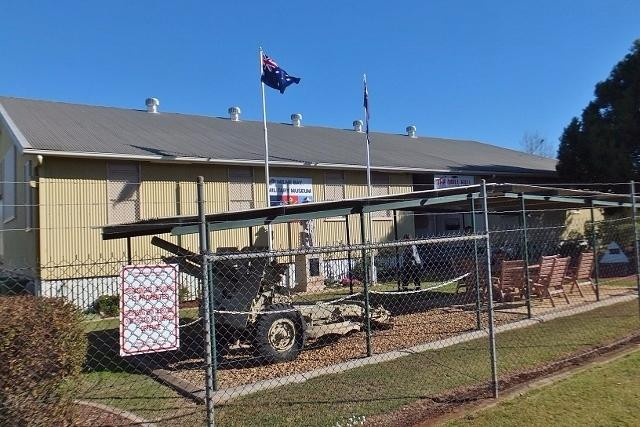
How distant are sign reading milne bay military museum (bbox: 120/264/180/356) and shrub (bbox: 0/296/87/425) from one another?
73 cm

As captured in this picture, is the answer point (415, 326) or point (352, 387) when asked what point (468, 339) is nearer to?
point (415, 326)

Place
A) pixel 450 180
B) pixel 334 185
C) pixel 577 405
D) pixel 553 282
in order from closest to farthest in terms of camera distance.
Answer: pixel 577 405 → pixel 553 282 → pixel 334 185 → pixel 450 180

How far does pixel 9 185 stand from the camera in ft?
62.3

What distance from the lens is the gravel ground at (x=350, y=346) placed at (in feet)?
24.6

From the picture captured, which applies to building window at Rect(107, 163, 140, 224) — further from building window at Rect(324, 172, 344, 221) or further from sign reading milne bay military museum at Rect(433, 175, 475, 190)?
sign reading milne bay military museum at Rect(433, 175, 475, 190)

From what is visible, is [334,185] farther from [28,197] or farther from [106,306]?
[28,197]

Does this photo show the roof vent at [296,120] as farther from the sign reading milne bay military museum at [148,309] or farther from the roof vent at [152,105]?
the sign reading milne bay military museum at [148,309]

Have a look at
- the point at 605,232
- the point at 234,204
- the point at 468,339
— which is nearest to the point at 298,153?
the point at 234,204

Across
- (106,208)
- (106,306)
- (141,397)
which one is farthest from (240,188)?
(141,397)

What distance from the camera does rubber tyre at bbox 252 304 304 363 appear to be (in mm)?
7941

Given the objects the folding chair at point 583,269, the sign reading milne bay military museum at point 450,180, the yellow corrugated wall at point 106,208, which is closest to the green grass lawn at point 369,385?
the folding chair at point 583,269

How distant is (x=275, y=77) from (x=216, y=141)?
11.9 ft

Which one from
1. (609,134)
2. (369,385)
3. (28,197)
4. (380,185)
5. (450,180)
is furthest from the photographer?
(450,180)

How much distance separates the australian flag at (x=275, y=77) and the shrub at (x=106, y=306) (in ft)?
26.9
